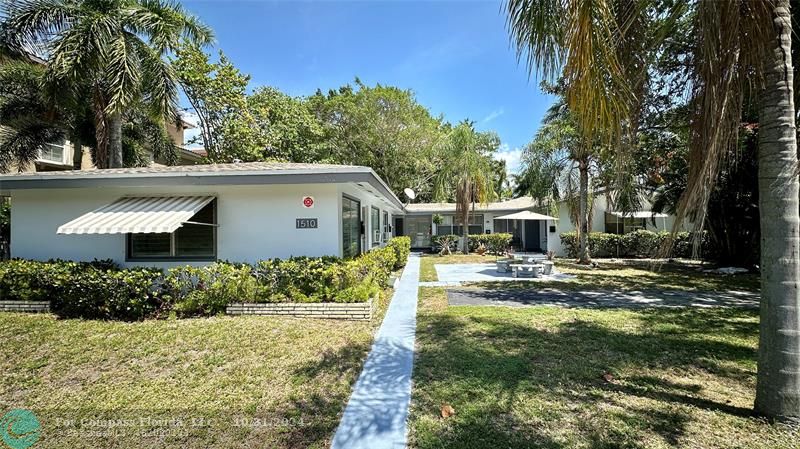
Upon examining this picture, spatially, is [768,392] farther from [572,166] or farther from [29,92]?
[29,92]

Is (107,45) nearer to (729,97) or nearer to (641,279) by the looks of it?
(729,97)

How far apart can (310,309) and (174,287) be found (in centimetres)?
314

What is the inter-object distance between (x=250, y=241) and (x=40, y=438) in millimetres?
6056

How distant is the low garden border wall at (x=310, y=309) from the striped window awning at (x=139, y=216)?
2.41 m

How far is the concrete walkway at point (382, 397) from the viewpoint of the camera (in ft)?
12.3

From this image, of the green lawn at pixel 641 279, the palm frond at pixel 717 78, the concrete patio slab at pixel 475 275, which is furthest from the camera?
the concrete patio slab at pixel 475 275

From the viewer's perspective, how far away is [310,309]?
810cm

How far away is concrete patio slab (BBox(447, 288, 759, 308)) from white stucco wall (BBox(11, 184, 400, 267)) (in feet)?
14.6

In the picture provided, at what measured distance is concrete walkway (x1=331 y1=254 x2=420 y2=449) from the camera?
12.3 feet

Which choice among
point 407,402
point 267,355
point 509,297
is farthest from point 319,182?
point 509,297

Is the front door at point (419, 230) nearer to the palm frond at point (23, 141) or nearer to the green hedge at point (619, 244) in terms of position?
the green hedge at point (619, 244)

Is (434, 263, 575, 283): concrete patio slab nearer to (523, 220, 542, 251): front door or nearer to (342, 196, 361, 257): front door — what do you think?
(342, 196, 361, 257): front door

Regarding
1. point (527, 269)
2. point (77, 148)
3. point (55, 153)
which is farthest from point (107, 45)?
point (527, 269)

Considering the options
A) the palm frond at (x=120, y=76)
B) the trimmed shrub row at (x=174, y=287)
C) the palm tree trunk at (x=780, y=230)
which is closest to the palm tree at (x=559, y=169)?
the trimmed shrub row at (x=174, y=287)
